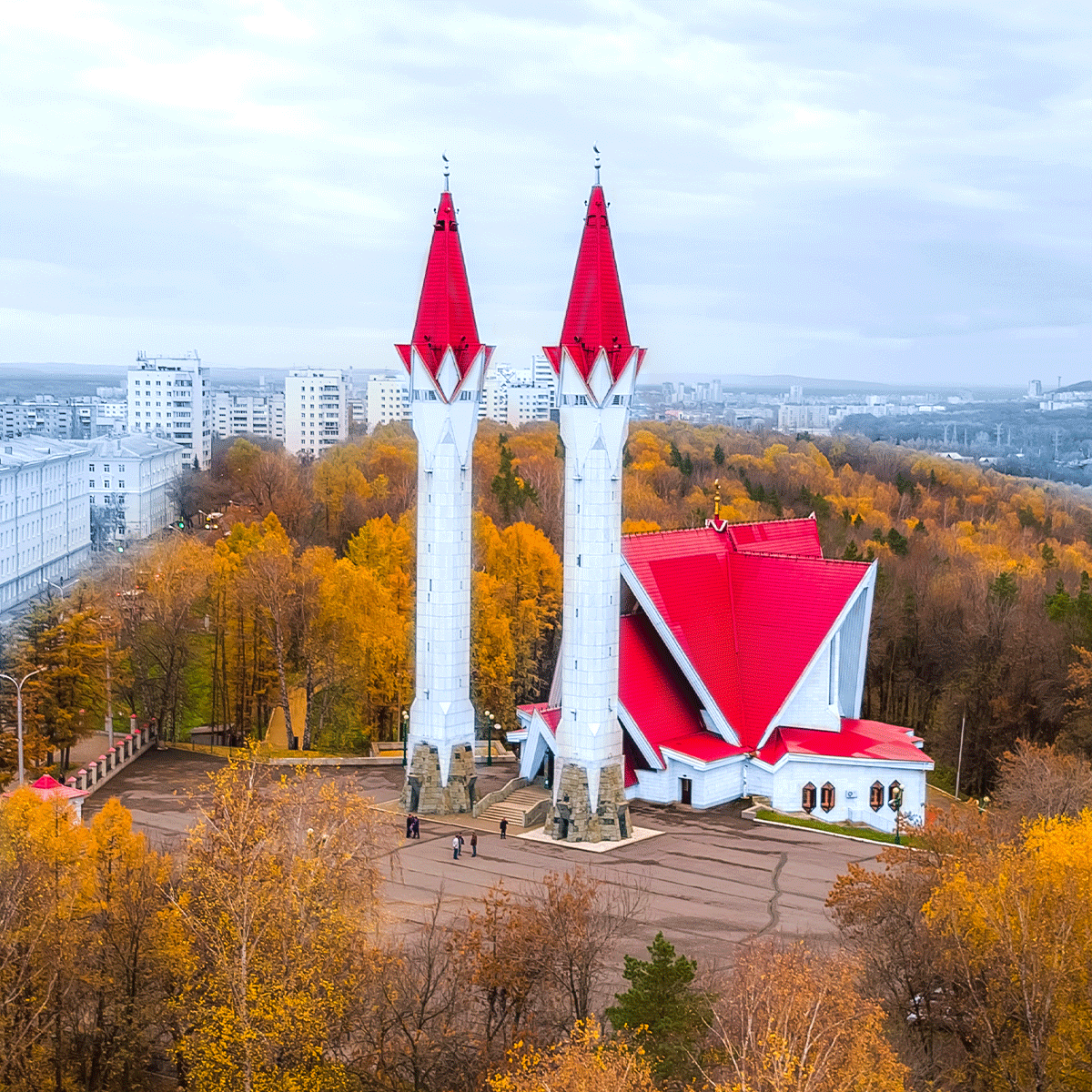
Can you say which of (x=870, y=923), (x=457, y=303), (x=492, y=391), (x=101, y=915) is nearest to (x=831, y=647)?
(x=457, y=303)

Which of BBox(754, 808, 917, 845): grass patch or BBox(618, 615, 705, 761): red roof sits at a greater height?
BBox(618, 615, 705, 761): red roof

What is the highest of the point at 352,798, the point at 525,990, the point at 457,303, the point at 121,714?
the point at 457,303

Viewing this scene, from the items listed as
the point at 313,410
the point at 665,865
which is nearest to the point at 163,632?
the point at 665,865

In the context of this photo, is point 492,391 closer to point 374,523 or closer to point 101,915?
point 374,523

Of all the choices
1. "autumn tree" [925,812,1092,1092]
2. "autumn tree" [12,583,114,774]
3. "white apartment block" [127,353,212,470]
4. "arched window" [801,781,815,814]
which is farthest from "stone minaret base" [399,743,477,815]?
"white apartment block" [127,353,212,470]

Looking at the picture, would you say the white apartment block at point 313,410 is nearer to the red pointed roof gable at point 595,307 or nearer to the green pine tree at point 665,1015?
the red pointed roof gable at point 595,307

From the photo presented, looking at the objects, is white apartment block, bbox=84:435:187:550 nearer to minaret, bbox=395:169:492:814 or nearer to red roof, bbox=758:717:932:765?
minaret, bbox=395:169:492:814
